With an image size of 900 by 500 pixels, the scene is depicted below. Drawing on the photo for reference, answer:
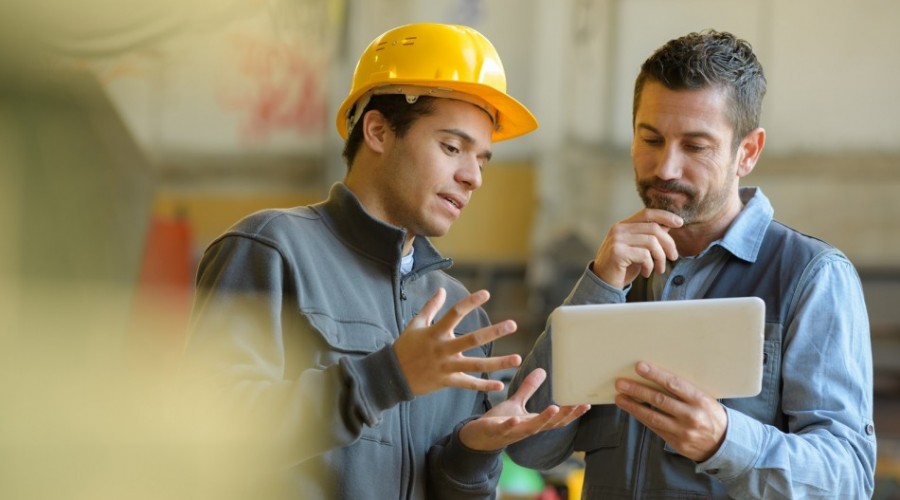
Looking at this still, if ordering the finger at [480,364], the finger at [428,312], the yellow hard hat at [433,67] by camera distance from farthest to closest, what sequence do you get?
the yellow hard hat at [433,67] < the finger at [428,312] < the finger at [480,364]

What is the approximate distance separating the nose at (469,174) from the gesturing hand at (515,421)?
0.46 m

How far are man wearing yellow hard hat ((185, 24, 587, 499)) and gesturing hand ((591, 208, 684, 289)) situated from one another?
28 cm

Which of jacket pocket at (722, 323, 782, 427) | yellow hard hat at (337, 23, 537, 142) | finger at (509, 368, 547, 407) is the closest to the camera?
jacket pocket at (722, 323, 782, 427)

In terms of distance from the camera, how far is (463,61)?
220cm

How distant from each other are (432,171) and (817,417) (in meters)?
0.93

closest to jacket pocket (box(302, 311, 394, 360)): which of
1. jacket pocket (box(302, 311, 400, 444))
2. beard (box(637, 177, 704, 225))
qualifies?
jacket pocket (box(302, 311, 400, 444))

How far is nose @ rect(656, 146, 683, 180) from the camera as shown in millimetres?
2061

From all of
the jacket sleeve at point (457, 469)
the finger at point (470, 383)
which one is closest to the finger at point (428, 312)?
the finger at point (470, 383)

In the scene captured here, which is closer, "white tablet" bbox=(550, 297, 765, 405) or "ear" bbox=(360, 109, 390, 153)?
"white tablet" bbox=(550, 297, 765, 405)

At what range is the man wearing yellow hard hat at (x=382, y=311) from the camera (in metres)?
1.61

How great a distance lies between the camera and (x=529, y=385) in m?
2.00

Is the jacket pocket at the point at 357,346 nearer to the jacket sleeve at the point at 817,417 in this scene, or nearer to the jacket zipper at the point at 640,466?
the jacket zipper at the point at 640,466

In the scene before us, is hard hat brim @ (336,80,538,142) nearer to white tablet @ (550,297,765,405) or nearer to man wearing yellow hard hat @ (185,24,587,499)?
man wearing yellow hard hat @ (185,24,587,499)

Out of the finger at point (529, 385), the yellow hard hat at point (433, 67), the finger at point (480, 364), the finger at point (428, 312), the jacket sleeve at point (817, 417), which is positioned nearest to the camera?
the finger at point (480, 364)
